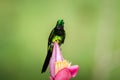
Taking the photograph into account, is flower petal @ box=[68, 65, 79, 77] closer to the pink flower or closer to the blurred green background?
the pink flower

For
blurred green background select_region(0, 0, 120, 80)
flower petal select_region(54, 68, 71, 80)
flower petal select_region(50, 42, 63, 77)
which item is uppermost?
flower petal select_region(50, 42, 63, 77)

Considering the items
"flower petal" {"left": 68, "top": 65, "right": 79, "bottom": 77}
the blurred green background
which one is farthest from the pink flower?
the blurred green background

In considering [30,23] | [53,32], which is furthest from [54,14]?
[53,32]

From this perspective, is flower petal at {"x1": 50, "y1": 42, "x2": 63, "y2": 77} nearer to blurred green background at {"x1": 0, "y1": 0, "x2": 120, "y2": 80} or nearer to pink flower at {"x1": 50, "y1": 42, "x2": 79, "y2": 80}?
pink flower at {"x1": 50, "y1": 42, "x2": 79, "y2": 80}

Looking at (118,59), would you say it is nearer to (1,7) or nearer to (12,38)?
(12,38)

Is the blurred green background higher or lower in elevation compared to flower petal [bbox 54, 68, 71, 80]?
lower

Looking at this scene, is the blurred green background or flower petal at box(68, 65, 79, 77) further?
the blurred green background

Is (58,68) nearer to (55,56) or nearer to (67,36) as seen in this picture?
(55,56)
